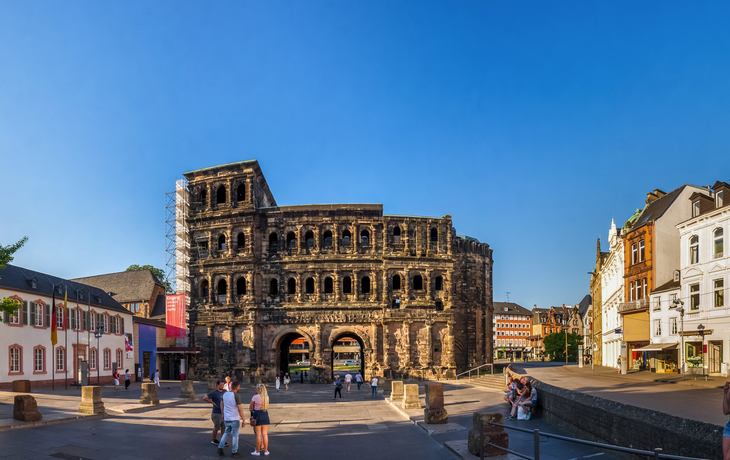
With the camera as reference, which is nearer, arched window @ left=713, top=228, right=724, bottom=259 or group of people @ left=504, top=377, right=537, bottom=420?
group of people @ left=504, top=377, right=537, bottom=420

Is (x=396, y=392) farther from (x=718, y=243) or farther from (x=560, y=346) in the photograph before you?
(x=560, y=346)

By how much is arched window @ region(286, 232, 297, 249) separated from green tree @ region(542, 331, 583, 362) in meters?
65.0

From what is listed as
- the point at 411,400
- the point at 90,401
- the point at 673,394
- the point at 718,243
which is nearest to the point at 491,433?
the point at 411,400

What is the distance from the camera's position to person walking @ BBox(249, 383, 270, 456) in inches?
530

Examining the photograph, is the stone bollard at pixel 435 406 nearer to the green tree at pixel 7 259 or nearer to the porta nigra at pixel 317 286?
the green tree at pixel 7 259

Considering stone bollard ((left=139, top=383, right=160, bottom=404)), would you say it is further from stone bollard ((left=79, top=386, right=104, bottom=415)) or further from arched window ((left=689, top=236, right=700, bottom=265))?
arched window ((left=689, top=236, right=700, bottom=265))

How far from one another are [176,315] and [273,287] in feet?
37.9

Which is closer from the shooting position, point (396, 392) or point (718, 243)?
point (396, 392)

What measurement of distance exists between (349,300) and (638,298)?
925 inches

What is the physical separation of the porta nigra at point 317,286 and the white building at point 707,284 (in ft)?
63.7

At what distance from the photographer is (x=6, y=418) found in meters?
18.1

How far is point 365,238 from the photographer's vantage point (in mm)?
49938

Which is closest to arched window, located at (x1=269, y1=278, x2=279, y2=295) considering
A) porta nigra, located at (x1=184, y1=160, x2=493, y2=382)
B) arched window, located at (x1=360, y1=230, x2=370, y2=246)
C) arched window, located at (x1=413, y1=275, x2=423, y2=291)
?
porta nigra, located at (x1=184, y1=160, x2=493, y2=382)

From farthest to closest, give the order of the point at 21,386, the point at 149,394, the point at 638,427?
the point at 21,386
the point at 149,394
the point at 638,427
